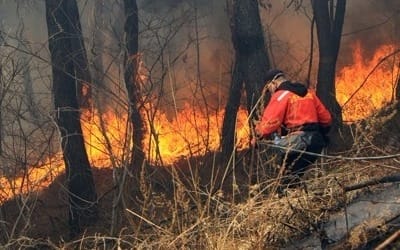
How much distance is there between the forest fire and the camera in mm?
7484

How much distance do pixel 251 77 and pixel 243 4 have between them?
41.2 inches

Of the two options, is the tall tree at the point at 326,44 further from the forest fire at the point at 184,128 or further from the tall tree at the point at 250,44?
the tall tree at the point at 250,44

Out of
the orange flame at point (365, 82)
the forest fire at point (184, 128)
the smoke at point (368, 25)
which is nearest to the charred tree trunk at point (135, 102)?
the forest fire at point (184, 128)

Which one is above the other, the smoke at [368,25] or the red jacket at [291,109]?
the smoke at [368,25]

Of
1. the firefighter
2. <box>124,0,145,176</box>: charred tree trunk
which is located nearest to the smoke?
<box>124,0,145,176</box>: charred tree trunk

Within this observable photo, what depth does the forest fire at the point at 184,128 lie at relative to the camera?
24.6ft

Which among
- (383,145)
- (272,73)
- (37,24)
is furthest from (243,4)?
(37,24)

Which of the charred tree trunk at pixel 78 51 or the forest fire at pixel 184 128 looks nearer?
the forest fire at pixel 184 128

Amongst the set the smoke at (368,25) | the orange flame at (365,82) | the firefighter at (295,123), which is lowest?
the firefighter at (295,123)

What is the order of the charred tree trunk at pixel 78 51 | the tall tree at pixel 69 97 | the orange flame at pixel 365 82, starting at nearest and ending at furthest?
the charred tree trunk at pixel 78 51 < the tall tree at pixel 69 97 < the orange flame at pixel 365 82

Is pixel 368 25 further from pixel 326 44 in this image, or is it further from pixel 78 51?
pixel 78 51

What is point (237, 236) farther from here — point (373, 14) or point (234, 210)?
point (373, 14)

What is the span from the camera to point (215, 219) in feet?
15.1

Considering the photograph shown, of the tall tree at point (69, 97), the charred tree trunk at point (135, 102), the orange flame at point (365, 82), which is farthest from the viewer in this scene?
the orange flame at point (365, 82)
